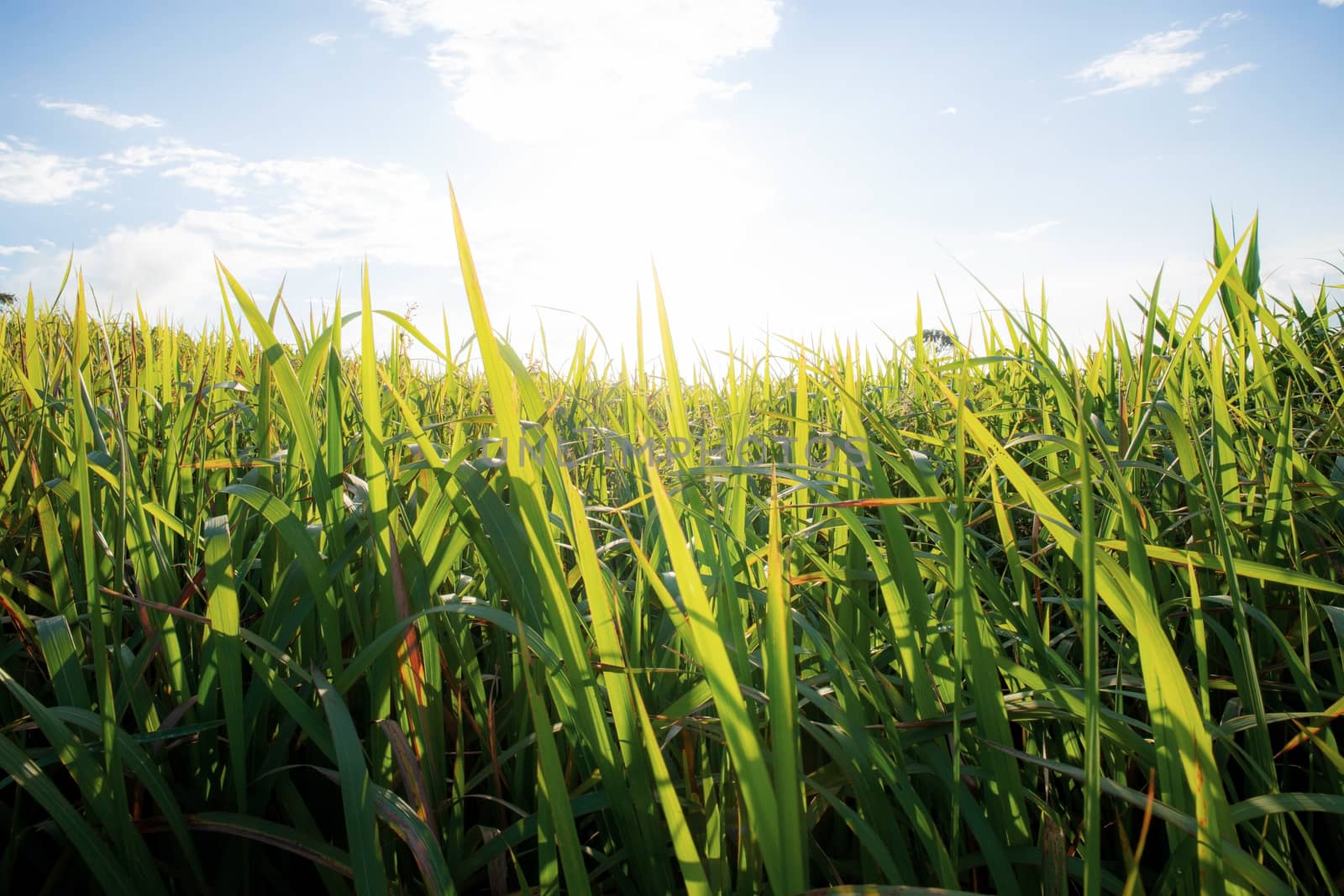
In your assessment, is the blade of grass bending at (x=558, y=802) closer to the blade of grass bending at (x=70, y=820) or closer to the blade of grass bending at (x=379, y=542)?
the blade of grass bending at (x=379, y=542)

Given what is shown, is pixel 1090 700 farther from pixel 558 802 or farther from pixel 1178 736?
pixel 558 802

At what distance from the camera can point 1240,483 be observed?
40.2 inches

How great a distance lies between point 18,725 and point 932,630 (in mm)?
924

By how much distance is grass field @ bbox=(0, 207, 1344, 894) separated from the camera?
0.56 meters

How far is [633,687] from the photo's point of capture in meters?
0.59

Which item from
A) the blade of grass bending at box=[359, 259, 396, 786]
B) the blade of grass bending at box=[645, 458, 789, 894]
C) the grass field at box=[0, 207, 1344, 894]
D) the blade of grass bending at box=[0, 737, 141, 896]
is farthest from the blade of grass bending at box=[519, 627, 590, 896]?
the blade of grass bending at box=[0, 737, 141, 896]

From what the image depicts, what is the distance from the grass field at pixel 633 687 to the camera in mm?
563

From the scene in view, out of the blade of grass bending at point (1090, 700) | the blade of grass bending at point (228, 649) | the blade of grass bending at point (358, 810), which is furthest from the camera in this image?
the blade of grass bending at point (228, 649)

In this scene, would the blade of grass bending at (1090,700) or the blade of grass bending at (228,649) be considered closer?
the blade of grass bending at (1090,700)

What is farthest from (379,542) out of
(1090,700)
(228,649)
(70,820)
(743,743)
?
(1090,700)

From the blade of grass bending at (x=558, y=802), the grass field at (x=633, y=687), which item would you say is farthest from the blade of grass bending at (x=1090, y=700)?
the blade of grass bending at (x=558, y=802)

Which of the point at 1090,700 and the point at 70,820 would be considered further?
the point at 70,820

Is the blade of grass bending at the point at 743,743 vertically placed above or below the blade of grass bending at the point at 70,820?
above

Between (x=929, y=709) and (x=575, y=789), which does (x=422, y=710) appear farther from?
(x=929, y=709)
